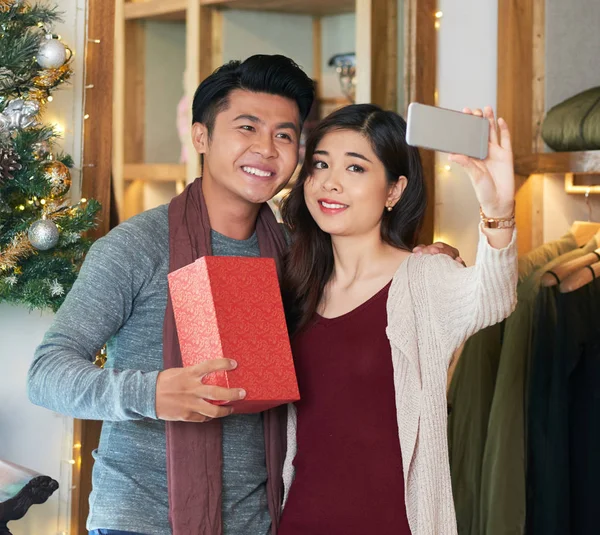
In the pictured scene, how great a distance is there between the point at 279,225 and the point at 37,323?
A: 1028 mm

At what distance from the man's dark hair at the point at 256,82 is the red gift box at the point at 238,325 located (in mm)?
441

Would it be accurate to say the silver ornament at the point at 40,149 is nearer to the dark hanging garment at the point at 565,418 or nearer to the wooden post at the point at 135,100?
the wooden post at the point at 135,100

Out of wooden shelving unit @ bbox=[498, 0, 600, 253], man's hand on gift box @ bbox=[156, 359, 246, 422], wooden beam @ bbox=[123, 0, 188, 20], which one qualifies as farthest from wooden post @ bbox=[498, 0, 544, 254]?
man's hand on gift box @ bbox=[156, 359, 246, 422]

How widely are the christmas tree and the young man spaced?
564 mm

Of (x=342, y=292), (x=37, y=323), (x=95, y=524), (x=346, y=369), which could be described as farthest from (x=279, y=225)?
(x=37, y=323)

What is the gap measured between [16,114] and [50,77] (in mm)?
166

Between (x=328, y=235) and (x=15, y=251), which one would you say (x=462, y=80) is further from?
(x=15, y=251)

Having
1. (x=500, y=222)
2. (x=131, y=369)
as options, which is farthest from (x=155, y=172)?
(x=500, y=222)

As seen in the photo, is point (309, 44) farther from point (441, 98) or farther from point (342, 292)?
point (342, 292)

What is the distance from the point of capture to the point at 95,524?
1527 millimetres

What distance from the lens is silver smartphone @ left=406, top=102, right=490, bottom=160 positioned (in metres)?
1.15

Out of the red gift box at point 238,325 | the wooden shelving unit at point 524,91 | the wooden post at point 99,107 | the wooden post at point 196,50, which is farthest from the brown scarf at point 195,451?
the wooden post at point 196,50

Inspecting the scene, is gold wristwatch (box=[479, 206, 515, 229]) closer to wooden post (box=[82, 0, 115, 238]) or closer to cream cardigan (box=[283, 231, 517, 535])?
cream cardigan (box=[283, 231, 517, 535])

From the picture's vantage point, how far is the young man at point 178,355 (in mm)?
1394
